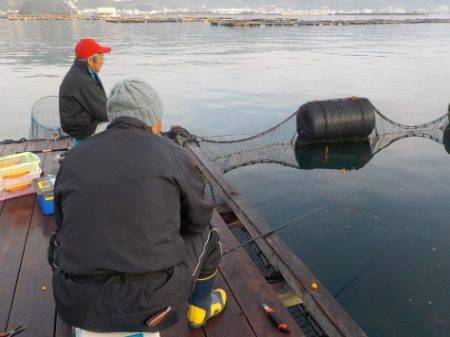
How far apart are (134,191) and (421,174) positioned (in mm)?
9957

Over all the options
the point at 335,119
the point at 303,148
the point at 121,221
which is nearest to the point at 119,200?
the point at 121,221

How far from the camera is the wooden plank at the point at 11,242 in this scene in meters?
3.54

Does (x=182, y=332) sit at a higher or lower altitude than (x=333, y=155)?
higher

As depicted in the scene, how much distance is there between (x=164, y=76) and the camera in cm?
2473

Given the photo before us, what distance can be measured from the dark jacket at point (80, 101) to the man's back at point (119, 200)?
3569 millimetres

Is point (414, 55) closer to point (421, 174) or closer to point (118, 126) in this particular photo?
point (421, 174)

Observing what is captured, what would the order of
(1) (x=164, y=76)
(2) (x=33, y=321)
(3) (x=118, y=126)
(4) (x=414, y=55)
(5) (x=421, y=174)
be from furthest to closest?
(4) (x=414, y=55) < (1) (x=164, y=76) < (5) (x=421, y=174) < (2) (x=33, y=321) < (3) (x=118, y=126)

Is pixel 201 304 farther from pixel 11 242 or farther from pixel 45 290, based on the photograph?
pixel 11 242

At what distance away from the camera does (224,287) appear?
12.6 ft

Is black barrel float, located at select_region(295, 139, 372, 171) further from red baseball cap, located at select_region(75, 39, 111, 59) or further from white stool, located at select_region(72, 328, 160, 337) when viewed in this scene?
white stool, located at select_region(72, 328, 160, 337)

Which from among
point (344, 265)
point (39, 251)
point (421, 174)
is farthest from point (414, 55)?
point (39, 251)

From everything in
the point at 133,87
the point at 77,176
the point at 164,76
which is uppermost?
the point at 133,87

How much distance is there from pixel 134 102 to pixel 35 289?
8.40ft

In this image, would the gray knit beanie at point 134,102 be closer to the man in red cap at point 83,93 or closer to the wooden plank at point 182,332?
the wooden plank at point 182,332
